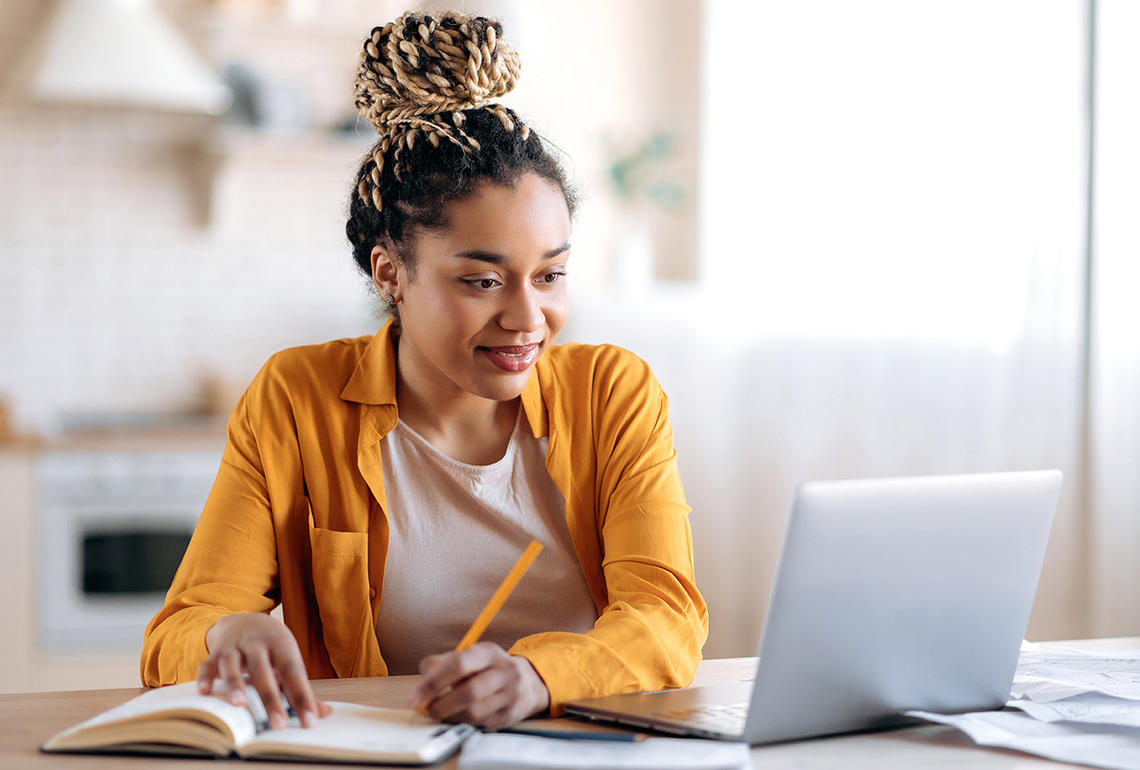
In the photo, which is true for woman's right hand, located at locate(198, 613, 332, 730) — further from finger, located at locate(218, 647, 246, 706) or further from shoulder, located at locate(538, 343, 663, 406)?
shoulder, located at locate(538, 343, 663, 406)

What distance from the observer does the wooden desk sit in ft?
3.02

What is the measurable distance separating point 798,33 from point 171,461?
2147 mm

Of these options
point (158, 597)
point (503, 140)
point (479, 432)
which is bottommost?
point (158, 597)

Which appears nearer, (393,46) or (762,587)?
(393,46)

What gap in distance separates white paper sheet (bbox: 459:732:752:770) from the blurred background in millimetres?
1683

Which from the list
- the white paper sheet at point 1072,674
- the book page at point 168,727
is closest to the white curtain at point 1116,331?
the white paper sheet at point 1072,674

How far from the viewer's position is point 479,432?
1.56 meters

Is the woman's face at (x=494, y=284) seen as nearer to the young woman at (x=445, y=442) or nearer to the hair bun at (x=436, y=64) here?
the young woman at (x=445, y=442)

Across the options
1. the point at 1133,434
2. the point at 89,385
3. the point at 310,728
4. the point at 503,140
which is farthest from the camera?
the point at 89,385

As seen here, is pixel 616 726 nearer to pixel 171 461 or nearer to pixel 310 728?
pixel 310 728

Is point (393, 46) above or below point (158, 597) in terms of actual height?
above

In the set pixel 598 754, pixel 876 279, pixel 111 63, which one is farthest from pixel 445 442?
pixel 111 63

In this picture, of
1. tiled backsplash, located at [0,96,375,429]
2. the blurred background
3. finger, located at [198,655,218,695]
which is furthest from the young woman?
tiled backsplash, located at [0,96,375,429]

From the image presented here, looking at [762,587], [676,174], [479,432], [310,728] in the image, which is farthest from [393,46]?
[676,174]
